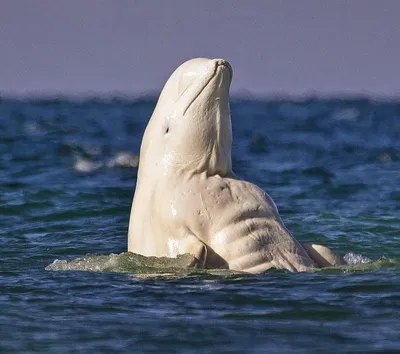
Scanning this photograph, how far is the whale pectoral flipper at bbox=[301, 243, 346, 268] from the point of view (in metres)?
11.0

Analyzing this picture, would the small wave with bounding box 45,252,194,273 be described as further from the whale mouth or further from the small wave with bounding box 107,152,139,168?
the small wave with bounding box 107,152,139,168

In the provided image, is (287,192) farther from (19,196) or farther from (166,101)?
(166,101)

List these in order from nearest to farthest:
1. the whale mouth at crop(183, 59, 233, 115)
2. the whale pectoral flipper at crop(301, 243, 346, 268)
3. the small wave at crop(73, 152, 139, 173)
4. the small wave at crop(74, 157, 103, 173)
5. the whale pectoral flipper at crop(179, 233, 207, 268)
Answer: the whale pectoral flipper at crop(179, 233, 207, 268) < the whale mouth at crop(183, 59, 233, 115) < the whale pectoral flipper at crop(301, 243, 346, 268) < the small wave at crop(74, 157, 103, 173) < the small wave at crop(73, 152, 139, 173)

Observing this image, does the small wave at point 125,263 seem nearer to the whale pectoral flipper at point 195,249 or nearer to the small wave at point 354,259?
the whale pectoral flipper at point 195,249

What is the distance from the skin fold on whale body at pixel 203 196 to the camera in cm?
1054

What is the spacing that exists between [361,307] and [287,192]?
32.1 feet

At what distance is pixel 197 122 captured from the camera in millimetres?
10836

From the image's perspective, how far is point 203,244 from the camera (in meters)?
10.3

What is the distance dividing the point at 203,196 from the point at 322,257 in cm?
119

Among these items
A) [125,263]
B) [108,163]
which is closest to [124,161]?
[108,163]

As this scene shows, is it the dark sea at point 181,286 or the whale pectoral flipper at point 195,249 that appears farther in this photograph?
the whale pectoral flipper at point 195,249

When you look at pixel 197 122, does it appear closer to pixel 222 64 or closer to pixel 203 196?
pixel 222 64

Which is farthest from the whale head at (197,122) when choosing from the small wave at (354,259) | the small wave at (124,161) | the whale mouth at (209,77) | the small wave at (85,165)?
the small wave at (124,161)

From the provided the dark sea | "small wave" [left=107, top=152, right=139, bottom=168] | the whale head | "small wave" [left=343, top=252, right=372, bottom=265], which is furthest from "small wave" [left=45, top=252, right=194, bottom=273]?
"small wave" [left=107, top=152, right=139, bottom=168]
